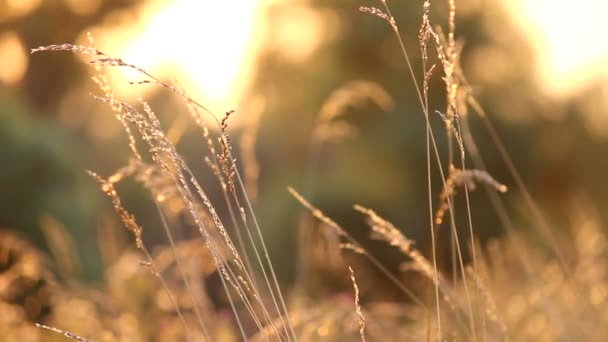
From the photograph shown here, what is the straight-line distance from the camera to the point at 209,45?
7430mm

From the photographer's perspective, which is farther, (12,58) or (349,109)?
(349,109)

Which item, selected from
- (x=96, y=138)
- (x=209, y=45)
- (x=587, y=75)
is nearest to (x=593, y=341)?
(x=209, y=45)

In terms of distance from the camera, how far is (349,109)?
1909cm

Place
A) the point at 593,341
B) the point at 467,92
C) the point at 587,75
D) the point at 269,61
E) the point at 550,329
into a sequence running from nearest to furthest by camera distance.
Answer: the point at 467,92 → the point at 593,341 → the point at 550,329 → the point at 587,75 → the point at 269,61

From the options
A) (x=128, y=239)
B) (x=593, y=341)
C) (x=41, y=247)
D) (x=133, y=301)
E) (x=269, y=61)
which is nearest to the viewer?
(x=593, y=341)

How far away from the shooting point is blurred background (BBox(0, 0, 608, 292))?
14.9m

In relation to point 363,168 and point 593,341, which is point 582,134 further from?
point 593,341

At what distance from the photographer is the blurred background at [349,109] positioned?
48.9ft

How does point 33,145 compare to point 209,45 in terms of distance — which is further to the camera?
point 33,145

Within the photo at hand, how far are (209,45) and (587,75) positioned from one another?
10.3 m

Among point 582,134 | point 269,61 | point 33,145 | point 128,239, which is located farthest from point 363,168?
point 33,145

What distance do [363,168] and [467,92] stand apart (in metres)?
14.6

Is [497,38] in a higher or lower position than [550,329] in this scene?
lower

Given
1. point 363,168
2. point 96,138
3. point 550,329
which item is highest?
point 550,329
